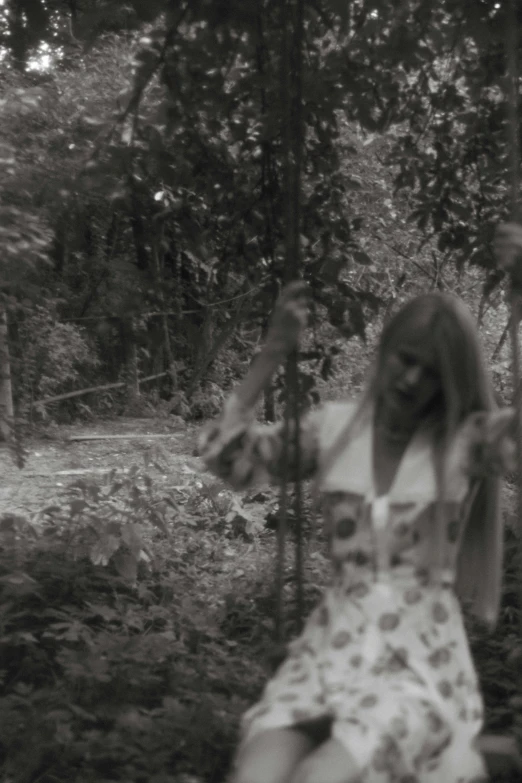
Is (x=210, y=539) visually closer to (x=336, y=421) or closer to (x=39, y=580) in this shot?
(x=39, y=580)

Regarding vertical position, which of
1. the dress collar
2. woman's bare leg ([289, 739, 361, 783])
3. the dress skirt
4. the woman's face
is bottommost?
woman's bare leg ([289, 739, 361, 783])

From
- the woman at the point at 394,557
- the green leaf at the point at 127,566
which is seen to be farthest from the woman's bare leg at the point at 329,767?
the green leaf at the point at 127,566

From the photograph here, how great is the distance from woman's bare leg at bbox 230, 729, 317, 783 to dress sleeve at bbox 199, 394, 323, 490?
0.66m

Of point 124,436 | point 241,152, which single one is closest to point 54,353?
point 124,436

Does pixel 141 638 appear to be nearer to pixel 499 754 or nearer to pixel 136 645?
pixel 136 645

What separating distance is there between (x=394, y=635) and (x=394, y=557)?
0.17 metres

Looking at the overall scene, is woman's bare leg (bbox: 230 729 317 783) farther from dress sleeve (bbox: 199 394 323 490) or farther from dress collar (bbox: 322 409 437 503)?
dress sleeve (bbox: 199 394 323 490)

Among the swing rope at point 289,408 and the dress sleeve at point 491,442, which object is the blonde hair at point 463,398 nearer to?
the dress sleeve at point 491,442

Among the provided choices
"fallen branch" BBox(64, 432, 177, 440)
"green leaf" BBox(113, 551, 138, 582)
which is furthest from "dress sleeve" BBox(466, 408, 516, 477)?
"fallen branch" BBox(64, 432, 177, 440)

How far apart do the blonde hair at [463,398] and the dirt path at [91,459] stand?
3.56m

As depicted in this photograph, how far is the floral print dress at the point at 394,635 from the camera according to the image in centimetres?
197

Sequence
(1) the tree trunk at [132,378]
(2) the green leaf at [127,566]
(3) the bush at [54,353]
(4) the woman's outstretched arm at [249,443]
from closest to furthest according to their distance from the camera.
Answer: (4) the woman's outstretched arm at [249,443] < (2) the green leaf at [127,566] < (3) the bush at [54,353] < (1) the tree trunk at [132,378]

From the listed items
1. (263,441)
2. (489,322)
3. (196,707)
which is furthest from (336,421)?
(489,322)

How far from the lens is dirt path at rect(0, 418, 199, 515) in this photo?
302 inches
